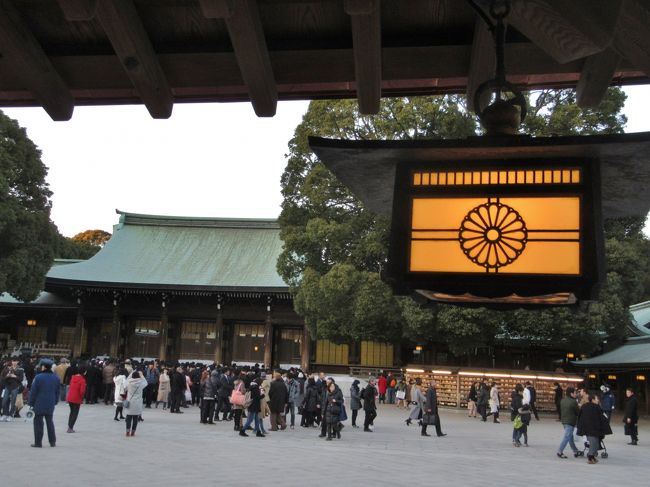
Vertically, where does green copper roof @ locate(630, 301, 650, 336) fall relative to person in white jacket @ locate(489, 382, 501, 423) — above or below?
above

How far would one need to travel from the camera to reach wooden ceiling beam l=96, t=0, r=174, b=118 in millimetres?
3545

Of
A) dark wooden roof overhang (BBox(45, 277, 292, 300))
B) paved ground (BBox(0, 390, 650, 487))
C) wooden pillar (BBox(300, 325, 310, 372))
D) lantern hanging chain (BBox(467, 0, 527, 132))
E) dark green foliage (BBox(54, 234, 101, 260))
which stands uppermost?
dark green foliage (BBox(54, 234, 101, 260))

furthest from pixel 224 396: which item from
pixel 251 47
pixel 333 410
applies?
pixel 251 47

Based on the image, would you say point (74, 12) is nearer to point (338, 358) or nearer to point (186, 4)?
point (186, 4)

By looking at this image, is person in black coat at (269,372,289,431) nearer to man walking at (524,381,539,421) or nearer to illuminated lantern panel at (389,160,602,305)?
man walking at (524,381,539,421)

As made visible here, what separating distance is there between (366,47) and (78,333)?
103 ft

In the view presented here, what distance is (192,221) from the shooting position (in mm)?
39812

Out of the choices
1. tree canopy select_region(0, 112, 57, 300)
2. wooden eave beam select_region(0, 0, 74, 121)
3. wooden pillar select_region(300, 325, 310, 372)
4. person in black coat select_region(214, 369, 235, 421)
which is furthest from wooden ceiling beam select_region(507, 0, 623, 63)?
wooden pillar select_region(300, 325, 310, 372)

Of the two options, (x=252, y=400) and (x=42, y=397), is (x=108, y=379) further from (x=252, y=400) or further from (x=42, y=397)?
(x=42, y=397)

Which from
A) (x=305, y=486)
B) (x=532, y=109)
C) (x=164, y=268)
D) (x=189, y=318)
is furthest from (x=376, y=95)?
(x=164, y=268)

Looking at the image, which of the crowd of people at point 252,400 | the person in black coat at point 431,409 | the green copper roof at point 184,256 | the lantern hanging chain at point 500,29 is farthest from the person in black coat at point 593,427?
the green copper roof at point 184,256

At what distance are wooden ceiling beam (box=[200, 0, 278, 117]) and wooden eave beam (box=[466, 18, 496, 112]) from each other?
3.95 ft

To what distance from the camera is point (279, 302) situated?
103 feet

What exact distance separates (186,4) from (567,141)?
2208mm
